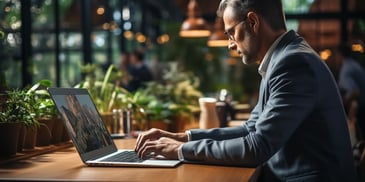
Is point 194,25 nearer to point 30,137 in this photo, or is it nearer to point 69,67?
point 69,67

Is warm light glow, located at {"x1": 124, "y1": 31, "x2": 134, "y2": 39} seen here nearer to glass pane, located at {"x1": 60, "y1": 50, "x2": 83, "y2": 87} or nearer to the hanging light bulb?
glass pane, located at {"x1": 60, "y1": 50, "x2": 83, "y2": 87}

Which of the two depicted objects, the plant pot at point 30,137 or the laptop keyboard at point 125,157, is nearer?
the laptop keyboard at point 125,157

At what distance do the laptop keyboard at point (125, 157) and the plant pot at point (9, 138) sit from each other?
386 millimetres

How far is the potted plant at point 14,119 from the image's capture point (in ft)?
8.59

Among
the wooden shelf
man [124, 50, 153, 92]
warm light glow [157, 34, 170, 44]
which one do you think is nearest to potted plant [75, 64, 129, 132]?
the wooden shelf

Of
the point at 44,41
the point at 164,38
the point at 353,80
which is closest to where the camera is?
the point at 44,41

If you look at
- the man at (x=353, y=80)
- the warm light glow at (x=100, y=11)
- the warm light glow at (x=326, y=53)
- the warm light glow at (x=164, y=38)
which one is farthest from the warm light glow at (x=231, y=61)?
the man at (x=353, y=80)

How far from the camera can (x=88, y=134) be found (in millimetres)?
2676

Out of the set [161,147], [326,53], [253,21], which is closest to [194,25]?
[253,21]

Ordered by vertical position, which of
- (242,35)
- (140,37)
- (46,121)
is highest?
(242,35)

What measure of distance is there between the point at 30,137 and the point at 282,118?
1174 millimetres

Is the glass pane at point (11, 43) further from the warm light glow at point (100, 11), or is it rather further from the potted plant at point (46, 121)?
the warm light glow at point (100, 11)

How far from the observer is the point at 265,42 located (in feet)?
8.38

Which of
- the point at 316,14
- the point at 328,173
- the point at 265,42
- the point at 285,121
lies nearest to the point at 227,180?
the point at 285,121
